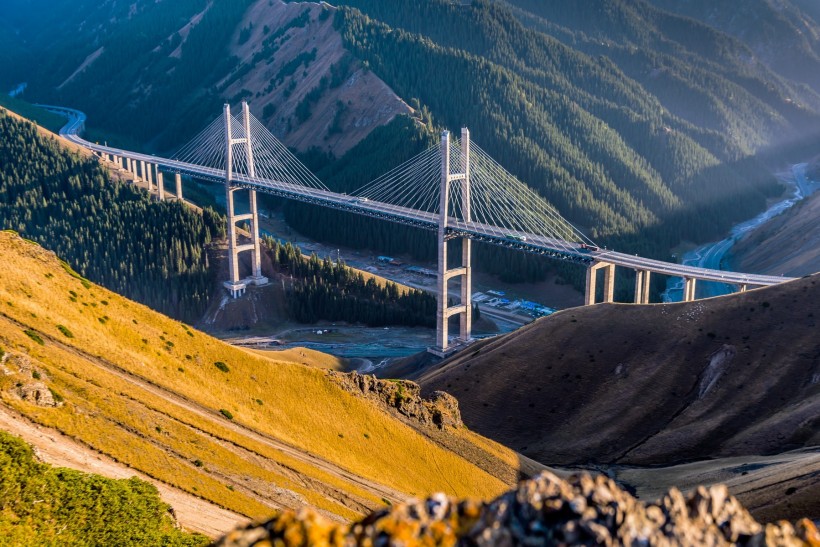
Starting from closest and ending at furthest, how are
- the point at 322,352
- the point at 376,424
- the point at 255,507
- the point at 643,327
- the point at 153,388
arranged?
the point at 255,507
the point at 153,388
the point at 376,424
the point at 643,327
the point at 322,352

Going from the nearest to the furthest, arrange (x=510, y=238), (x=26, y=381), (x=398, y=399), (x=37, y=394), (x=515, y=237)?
(x=37, y=394)
(x=26, y=381)
(x=398, y=399)
(x=510, y=238)
(x=515, y=237)

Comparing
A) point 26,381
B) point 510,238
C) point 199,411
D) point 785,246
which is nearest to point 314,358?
point 510,238

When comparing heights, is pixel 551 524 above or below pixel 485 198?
below

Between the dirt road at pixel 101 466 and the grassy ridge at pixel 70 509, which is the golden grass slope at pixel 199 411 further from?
the grassy ridge at pixel 70 509

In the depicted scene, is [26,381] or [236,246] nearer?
[26,381]

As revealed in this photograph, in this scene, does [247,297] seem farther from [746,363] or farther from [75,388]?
[75,388]

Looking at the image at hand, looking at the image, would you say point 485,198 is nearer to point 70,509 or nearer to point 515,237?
point 515,237

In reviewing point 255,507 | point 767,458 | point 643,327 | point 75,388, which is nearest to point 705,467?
point 767,458

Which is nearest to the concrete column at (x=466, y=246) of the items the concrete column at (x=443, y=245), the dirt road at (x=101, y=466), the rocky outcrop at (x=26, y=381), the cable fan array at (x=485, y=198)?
the concrete column at (x=443, y=245)
